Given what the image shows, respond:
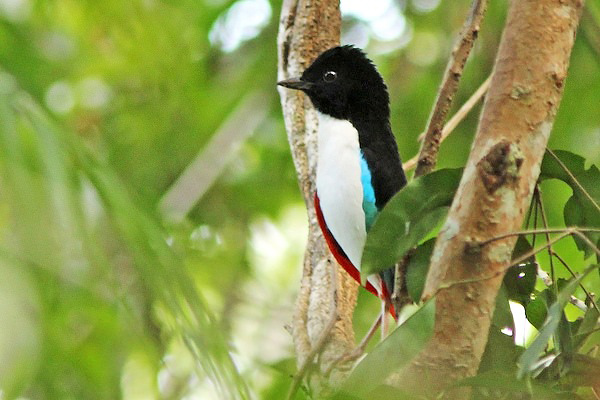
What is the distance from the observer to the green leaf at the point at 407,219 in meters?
2.08

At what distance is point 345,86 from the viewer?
3.63m

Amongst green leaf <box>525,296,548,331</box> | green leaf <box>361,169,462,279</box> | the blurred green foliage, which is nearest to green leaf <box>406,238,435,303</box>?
green leaf <box>361,169,462,279</box>

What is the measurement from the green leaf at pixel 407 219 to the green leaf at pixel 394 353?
0.30 meters

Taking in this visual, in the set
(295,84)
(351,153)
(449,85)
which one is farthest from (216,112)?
(449,85)

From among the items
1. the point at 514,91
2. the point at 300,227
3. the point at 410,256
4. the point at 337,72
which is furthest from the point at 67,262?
the point at 300,227

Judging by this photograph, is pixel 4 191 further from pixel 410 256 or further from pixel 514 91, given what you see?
pixel 410 256

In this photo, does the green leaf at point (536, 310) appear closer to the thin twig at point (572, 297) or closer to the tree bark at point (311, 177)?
the thin twig at point (572, 297)

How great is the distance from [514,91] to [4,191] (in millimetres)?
1010

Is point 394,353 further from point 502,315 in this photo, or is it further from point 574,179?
point 574,179

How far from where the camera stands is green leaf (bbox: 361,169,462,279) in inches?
82.0

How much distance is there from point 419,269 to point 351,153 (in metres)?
1.02

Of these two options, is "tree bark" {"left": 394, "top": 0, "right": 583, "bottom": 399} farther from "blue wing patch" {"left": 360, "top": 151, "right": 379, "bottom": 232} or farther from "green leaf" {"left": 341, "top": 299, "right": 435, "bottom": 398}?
"blue wing patch" {"left": 360, "top": 151, "right": 379, "bottom": 232}

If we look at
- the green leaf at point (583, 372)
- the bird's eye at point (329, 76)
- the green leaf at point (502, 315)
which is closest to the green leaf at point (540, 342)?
the green leaf at point (583, 372)

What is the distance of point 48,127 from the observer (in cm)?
155
